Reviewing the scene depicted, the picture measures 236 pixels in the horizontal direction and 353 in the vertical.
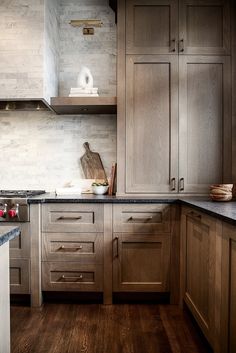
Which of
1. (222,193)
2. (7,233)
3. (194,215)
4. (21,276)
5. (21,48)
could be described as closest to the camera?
(7,233)

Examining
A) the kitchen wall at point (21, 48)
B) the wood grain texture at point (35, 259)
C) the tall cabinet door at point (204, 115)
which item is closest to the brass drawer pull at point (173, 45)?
the tall cabinet door at point (204, 115)

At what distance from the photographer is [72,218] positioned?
2529 millimetres

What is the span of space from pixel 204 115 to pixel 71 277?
1753 millimetres

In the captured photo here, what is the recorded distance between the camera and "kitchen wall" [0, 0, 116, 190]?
3168 millimetres

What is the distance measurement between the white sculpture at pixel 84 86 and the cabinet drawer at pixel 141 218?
1.10 m

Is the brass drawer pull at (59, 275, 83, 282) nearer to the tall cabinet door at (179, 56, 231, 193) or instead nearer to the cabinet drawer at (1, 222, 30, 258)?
the cabinet drawer at (1, 222, 30, 258)

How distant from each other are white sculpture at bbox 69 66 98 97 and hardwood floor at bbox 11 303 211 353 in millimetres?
1814

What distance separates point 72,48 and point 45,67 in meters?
0.61

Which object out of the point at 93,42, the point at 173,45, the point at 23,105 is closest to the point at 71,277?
the point at 23,105

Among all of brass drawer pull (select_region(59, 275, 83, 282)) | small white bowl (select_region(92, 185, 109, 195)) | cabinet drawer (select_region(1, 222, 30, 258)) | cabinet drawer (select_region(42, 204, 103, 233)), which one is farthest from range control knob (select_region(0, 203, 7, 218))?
small white bowl (select_region(92, 185, 109, 195))

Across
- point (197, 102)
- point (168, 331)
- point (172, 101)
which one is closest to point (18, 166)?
point (172, 101)

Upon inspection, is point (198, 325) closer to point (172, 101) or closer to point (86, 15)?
point (172, 101)

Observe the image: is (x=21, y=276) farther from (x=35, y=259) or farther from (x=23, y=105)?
(x=23, y=105)

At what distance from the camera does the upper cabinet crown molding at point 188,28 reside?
8.93 ft
